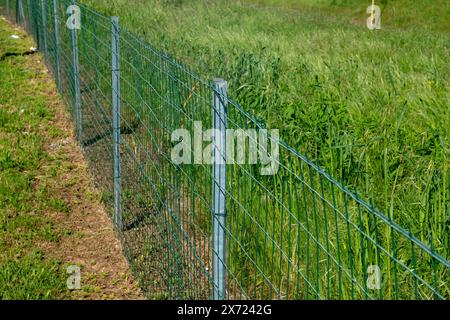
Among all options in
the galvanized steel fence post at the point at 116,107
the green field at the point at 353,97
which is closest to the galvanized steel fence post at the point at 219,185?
the green field at the point at 353,97

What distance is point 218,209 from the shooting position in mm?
3105

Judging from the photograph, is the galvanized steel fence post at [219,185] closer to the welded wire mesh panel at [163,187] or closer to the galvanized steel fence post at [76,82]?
the welded wire mesh panel at [163,187]

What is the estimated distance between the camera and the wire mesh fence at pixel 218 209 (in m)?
3.06

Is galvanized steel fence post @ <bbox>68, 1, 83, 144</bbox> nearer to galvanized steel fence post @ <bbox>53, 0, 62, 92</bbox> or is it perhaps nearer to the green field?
galvanized steel fence post @ <bbox>53, 0, 62, 92</bbox>

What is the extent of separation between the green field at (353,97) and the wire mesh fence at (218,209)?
0.95 feet

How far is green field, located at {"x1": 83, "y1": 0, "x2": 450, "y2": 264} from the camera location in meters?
4.46

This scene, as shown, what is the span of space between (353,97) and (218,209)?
3571 mm

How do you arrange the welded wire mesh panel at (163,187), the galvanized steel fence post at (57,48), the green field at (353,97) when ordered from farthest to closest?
the galvanized steel fence post at (57,48), the green field at (353,97), the welded wire mesh panel at (163,187)

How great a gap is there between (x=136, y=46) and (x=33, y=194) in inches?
79.3

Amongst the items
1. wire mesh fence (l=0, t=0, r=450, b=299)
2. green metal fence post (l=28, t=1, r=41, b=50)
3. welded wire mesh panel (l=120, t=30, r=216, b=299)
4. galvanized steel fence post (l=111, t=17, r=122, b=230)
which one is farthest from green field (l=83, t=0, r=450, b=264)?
green metal fence post (l=28, t=1, r=41, b=50)

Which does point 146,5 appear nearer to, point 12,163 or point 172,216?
point 12,163

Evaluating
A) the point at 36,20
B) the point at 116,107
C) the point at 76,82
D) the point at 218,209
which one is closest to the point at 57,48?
the point at 76,82

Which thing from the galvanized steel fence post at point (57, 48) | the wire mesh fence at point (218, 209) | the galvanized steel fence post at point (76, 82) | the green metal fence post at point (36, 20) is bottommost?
the wire mesh fence at point (218, 209)

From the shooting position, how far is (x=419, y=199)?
4266mm
